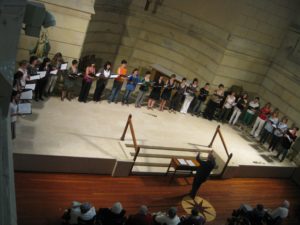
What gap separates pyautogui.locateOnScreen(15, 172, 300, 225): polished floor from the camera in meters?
9.37

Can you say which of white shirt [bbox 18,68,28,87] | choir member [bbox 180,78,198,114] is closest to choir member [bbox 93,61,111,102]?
white shirt [bbox 18,68,28,87]

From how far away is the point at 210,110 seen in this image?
1666 centimetres

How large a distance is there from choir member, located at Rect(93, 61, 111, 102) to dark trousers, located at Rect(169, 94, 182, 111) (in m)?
3.12

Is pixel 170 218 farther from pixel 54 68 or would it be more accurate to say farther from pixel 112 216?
pixel 54 68

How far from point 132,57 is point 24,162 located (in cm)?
1042

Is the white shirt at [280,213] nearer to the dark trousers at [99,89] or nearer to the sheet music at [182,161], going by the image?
the sheet music at [182,161]

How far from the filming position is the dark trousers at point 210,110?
16.5 m

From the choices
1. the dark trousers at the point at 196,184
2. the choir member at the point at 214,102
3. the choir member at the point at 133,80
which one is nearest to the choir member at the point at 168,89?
the choir member at the point at 133,80

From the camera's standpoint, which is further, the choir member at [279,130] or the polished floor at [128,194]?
the choir member at [279,130]

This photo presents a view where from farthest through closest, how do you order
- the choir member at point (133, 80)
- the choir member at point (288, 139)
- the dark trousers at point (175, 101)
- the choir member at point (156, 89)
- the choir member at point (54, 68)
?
the dark trousers at point (175, 101), the choir member at point (156, 89), the choir member at point (288, 139), the choir member at point (133, 80), the choir member at point (54, 68)

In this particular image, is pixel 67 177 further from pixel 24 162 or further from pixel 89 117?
pixel 89 117

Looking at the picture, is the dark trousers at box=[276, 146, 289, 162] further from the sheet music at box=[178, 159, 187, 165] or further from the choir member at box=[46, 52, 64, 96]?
the choir member at box=[46, 52, 64, 96]

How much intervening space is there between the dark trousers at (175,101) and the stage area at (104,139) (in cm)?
36

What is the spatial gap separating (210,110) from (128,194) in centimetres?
703
